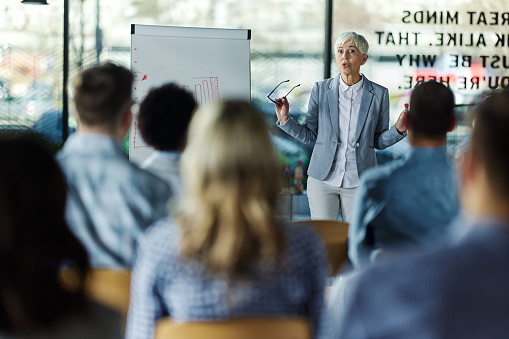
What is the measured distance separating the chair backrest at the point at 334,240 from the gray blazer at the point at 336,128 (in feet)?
4.64

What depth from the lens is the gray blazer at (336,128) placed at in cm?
423

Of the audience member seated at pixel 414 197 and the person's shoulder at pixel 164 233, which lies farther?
the audience member seated at pixel 414 197

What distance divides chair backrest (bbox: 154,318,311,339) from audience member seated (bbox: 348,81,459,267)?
101cm

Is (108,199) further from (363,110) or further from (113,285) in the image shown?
(363,110)

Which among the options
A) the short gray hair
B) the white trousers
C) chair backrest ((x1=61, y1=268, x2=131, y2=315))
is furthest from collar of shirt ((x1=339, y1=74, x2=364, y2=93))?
chair backrest ((x1=61, y1=268, x2=131, y2=315))

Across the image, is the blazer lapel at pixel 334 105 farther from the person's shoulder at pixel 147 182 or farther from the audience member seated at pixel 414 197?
the person's shoulder at pixel 147 182

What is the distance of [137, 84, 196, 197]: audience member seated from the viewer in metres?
2.40

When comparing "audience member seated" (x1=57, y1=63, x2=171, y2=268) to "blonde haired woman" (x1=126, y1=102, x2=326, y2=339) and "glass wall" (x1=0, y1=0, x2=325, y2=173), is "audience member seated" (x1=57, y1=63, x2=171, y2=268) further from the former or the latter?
"glass wall" (x1=0, y1=0, x2=325, y2=173)

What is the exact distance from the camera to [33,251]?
3.95ft

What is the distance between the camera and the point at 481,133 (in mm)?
1008

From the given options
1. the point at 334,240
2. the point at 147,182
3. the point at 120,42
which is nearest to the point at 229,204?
the point at 147,182

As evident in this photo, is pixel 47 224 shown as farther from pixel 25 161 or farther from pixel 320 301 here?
pixel 320 301

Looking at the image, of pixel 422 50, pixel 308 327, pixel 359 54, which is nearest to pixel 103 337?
pixel 308 327

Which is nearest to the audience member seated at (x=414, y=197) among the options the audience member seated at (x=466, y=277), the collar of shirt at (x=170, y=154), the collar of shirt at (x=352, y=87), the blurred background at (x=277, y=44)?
the collar of shirt at (x=170, y=154)
